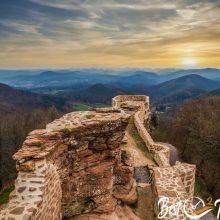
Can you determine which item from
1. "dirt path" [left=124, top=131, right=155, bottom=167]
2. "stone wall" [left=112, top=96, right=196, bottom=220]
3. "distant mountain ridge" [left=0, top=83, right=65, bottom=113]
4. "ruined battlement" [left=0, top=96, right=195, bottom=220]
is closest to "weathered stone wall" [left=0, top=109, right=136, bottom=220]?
"ruined battlement" [left=0, top=96, right=195, bottom=220]

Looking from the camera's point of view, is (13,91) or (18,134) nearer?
(18,134)

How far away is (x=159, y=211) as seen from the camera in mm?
10680

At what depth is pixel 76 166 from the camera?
1062cm

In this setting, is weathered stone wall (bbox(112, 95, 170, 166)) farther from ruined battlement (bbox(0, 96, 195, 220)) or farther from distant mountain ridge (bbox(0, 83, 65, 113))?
distant mountain ridge (bbox(0, 83, 65, 113))

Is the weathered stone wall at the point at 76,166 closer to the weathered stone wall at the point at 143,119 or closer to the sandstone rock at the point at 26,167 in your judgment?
the sandstone rock at the point at 26,167

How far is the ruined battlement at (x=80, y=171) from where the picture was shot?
8195 mm

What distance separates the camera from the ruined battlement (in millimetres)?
8195

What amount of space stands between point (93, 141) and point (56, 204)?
2.80 metres

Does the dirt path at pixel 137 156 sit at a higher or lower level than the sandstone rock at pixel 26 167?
lower

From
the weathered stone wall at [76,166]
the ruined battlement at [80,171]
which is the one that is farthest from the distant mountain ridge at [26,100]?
the weathered stone wall at [76,166]

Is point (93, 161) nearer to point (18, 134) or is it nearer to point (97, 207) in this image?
point (97, 207)

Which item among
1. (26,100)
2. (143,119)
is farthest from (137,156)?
(26,100)

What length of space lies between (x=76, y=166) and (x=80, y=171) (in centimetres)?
26

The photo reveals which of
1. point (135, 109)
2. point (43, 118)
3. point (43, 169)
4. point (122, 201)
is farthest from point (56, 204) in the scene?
point (43, 118)
